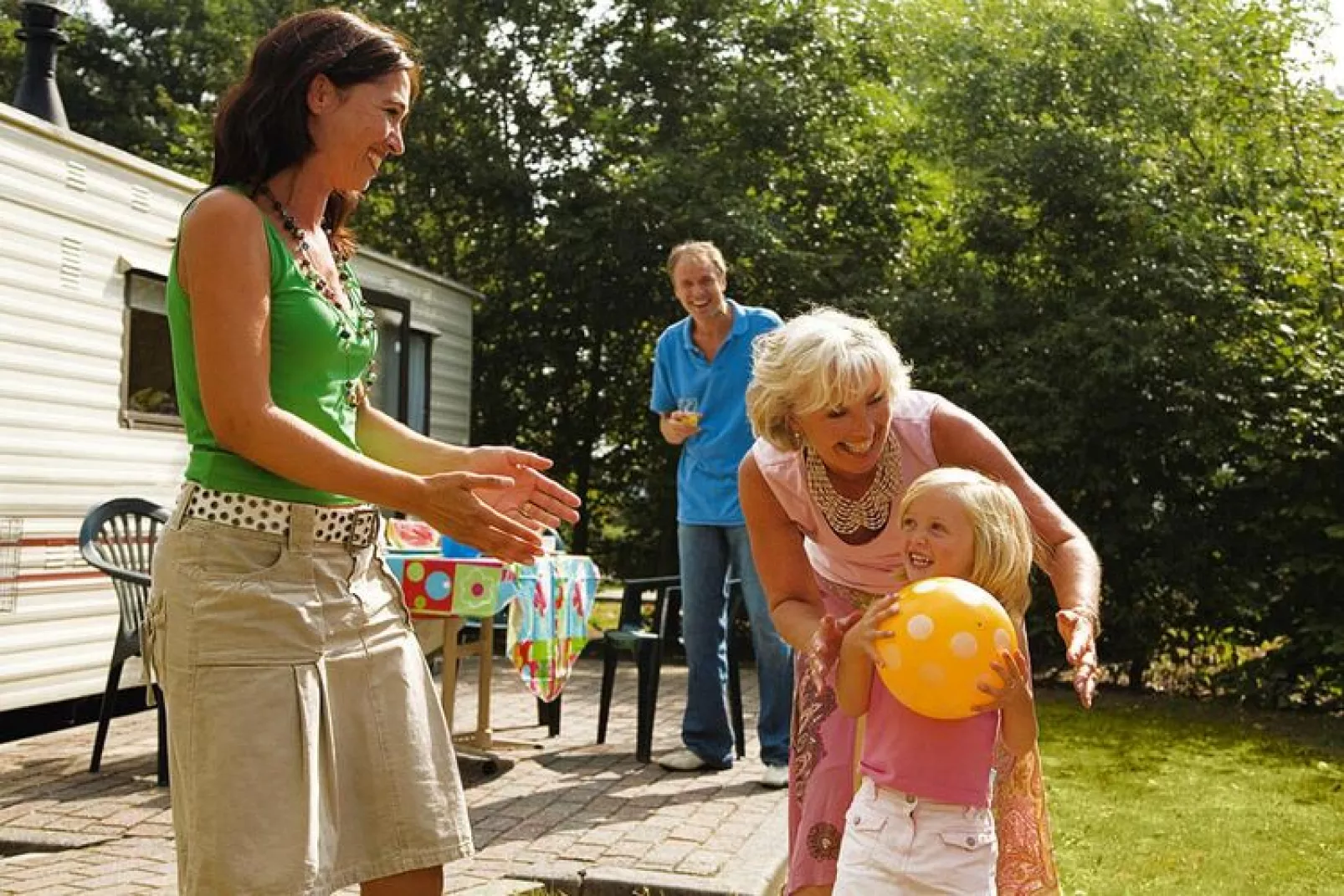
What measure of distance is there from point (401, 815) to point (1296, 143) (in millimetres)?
9702

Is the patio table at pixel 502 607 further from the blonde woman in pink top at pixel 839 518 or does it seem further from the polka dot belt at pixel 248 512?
the polka dot belt at pixel 248 512

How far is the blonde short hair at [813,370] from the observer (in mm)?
2652

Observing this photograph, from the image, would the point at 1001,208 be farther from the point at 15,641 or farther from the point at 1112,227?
the point at 15,641

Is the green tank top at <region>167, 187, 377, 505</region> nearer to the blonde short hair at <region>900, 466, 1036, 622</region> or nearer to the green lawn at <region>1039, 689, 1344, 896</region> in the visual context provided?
the blonde short hair at <region>900, 466, 1036, 622</region>

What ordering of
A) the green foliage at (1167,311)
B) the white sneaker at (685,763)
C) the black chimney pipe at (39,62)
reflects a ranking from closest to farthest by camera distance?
1. the white sneaker at (685,763)
2. the black chimney pipe at (39,62)
3. the green foliage at (1167,311)

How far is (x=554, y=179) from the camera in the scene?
1344 cm

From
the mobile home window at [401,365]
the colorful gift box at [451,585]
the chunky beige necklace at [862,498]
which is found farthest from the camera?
the mobile home window at [401,365]

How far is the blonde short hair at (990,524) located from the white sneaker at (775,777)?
316 cm

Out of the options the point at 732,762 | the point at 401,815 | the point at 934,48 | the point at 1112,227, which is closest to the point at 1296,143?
the point at 1112,227

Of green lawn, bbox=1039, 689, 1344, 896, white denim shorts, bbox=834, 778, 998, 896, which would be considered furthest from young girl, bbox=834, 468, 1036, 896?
green lawn, bbox=1039, 689, 1344, 896

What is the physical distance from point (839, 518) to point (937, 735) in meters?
0.49

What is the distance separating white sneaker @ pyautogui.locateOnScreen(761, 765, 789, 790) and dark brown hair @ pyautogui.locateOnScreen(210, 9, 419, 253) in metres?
3.87

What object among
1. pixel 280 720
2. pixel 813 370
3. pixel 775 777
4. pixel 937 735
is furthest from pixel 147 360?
pixel 937 735

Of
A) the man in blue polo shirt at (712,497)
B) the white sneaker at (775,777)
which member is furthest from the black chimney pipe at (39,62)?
the white sneaker at (775,777)
